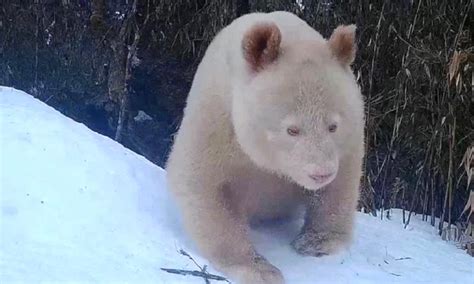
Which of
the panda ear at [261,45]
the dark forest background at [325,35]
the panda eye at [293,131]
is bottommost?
the dark forest background at [325,35]

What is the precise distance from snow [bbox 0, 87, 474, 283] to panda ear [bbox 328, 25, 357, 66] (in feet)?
3.12

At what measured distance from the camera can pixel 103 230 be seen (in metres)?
3.46

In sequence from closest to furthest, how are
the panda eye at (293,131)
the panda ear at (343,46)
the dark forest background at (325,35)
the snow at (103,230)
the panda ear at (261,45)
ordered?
the snow at (103,230) → the panda eye at (293,131) → the panda ear at (261,45) → the panda ear at (343,46) → the dark forest background at (325,35)

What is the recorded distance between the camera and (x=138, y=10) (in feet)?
25.6

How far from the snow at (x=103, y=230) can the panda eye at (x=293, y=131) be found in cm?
69

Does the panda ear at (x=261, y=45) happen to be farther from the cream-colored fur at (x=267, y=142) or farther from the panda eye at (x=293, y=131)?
the panda eye at (x=293, y=131)

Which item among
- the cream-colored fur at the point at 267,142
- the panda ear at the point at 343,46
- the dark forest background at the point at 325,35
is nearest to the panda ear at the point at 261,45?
the cream-colored fur at the point at 267,142

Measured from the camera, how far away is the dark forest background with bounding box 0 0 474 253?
595 centimetres

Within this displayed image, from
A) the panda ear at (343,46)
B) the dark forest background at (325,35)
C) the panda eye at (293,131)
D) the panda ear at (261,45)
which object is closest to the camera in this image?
the panda eye at (293,131)

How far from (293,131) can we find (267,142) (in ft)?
0.49

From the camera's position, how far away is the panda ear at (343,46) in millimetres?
3609

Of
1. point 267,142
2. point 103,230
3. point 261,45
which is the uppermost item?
point 261,45

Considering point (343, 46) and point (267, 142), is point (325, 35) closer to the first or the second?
point (343, 46)

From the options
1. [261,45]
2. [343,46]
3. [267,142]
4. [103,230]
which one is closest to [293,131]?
[267,142]
